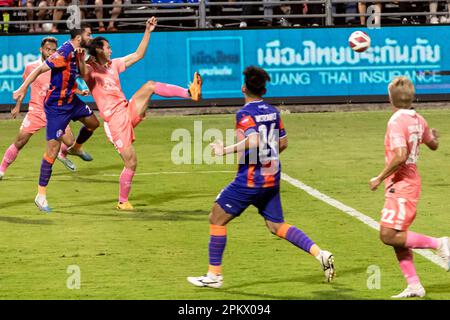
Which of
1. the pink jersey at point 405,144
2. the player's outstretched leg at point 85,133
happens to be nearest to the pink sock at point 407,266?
the pink jersey at point 405,144

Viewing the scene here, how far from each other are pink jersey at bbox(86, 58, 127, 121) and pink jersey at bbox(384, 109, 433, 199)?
275 inches

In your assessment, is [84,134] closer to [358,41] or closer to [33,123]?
[33,123]

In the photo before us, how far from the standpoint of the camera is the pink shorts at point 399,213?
9.77 meters

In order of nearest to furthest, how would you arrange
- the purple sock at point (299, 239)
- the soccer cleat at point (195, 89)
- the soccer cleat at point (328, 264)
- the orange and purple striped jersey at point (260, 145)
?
1. the soccer cleat at point (328, 264)
2. the orange and purple striped jersey at point (260, 145)
3. the purple sock at point (299, 239)
4. the soccer cleat at point (195, 89)

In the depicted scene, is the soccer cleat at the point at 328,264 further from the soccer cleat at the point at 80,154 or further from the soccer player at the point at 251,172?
the soccer cleat at the point at 80,154

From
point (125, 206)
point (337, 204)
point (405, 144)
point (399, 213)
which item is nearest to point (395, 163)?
point (405, 144)

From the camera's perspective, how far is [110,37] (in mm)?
28641

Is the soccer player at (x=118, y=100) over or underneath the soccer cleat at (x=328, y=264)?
over

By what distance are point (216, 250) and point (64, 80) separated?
21.0ft

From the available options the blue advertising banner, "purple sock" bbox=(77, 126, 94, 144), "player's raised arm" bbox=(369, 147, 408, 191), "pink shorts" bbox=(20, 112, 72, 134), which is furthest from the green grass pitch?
the blue advertising banner

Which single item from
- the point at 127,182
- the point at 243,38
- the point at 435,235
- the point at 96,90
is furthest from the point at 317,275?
the point at 243,38

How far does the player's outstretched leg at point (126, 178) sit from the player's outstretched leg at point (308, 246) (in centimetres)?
513

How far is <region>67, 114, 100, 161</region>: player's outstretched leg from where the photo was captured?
1788 cm

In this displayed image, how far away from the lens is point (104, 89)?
53.1 ft
